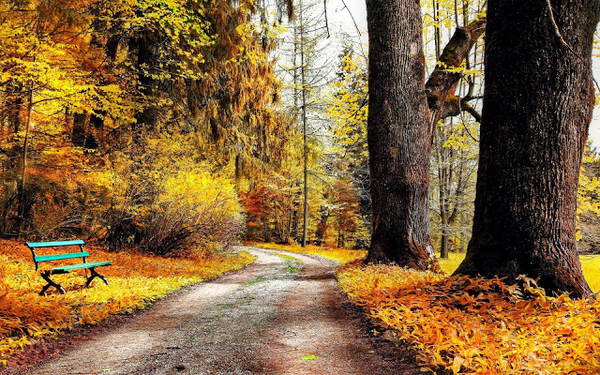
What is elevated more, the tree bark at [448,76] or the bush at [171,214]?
the tree bark at [448,76]

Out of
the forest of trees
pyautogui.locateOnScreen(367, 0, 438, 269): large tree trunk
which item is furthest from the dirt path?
pyautogui.locateOnScreen(367, 0, 438, 269): large tree trunk

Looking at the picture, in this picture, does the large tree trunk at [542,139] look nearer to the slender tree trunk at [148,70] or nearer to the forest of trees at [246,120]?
the forest of trees at [246,120]

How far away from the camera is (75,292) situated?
17.5 ft

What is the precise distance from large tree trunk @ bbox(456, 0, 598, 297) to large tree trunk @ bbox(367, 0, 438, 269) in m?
3.29

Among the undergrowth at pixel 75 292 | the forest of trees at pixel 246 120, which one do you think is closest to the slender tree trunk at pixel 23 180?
the forest of trees at pixel 246 120

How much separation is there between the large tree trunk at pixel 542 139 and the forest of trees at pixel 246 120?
0.05ft

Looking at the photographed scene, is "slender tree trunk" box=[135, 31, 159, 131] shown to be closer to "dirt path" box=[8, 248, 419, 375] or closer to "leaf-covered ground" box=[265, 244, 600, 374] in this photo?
"dirt path" box=[8, 248, 419, 375]

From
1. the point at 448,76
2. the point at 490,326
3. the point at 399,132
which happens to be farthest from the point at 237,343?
the point at 448,76

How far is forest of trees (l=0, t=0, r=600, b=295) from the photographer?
369 centimetres

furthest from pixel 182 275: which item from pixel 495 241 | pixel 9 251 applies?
pixel 495 241

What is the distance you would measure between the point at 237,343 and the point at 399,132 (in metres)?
5.22

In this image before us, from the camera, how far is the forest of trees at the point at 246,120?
12.1 ft

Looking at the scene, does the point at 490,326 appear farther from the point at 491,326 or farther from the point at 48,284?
the point at 48,284

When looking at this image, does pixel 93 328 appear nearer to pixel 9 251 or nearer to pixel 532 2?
pixel 9 251
